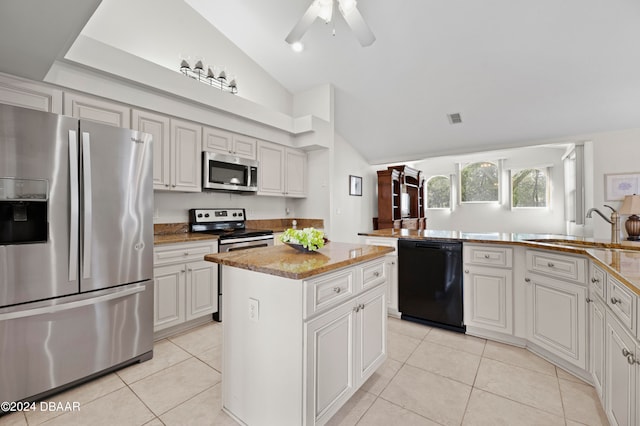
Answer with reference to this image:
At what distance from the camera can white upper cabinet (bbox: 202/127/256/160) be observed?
3.38 meters

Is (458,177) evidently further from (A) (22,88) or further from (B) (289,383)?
(A) (22,88)

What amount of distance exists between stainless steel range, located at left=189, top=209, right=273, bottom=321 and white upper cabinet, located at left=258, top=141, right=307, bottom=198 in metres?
0.55

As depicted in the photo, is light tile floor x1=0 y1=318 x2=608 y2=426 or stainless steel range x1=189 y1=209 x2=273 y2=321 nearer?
light tile floor x1=0 y1=318 x2=608 y2=426

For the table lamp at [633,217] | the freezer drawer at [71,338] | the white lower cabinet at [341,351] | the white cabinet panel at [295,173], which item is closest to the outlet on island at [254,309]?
the white lower cabinet at [341,351]

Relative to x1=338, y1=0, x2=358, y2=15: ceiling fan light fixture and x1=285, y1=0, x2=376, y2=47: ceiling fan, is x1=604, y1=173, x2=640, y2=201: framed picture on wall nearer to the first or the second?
x1=285, y1=0, x2=376, y2=47: ceiling fan

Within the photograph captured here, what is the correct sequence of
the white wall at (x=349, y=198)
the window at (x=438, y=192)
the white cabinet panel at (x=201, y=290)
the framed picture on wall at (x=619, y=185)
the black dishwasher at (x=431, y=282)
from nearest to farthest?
the black dishwasher at (x=431, y=282) → the white cabinet panel at (x=201, y=290) → the framed picture on wall at (x=619, y=185) → the white wall at (x=349, y=198) → the window at (x=438, y=192)

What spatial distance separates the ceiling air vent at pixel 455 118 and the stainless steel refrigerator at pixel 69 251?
413 cm

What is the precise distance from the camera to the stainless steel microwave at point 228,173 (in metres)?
3.32

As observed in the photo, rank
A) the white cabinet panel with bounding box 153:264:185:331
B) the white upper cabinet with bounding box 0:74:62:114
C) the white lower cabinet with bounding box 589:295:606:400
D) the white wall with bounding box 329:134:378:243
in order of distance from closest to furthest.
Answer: the white lower cabinet with bounding box 589:295:606:400, the white upper cabinet with bounding box 0:74:62:114, the white cabinet panel with bounding box 153:264:185:331, the white wall with bounding box 329:134:378:243

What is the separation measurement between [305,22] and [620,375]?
10.8 ft

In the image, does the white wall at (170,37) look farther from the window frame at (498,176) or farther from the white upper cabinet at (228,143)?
the window frame at (498,176)

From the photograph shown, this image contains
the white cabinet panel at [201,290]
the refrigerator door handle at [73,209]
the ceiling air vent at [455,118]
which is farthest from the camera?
the ceiling air vent at [455,118]

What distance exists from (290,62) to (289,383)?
4.22 m

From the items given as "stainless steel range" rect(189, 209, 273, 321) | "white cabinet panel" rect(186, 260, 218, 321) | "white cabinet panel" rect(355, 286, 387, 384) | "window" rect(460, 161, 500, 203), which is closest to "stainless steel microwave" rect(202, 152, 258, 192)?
"stainless steel range" rect(189, 209, 273, 321)
